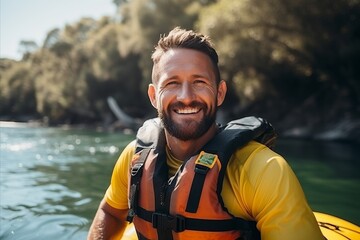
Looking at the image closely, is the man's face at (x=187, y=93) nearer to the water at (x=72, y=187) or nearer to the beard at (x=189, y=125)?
the beard at (x=189, y=125)

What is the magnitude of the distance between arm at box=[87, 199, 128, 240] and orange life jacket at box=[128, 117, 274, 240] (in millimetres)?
341

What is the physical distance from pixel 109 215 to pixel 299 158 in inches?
289

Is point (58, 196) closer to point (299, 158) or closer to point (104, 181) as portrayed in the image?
point (104, 181)

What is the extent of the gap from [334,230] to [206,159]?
1.35 m

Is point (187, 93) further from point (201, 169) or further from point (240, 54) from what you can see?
point (240, 54)

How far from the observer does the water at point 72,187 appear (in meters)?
3.95

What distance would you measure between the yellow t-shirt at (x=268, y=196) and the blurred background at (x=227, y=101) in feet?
7.75

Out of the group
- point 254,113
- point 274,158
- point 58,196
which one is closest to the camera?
point 274,158

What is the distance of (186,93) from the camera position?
189 cm

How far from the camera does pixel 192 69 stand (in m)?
1.91

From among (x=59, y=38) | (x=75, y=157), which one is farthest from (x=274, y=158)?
(x=59, y=38)

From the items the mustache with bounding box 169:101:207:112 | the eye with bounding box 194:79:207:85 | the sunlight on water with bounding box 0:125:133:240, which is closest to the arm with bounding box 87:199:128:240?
the mustache with bounding box 169:101:207:112

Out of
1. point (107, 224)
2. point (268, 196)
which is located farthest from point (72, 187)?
point (268, 196)

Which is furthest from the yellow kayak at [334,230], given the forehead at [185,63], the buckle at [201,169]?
the forehead at [185,63]
